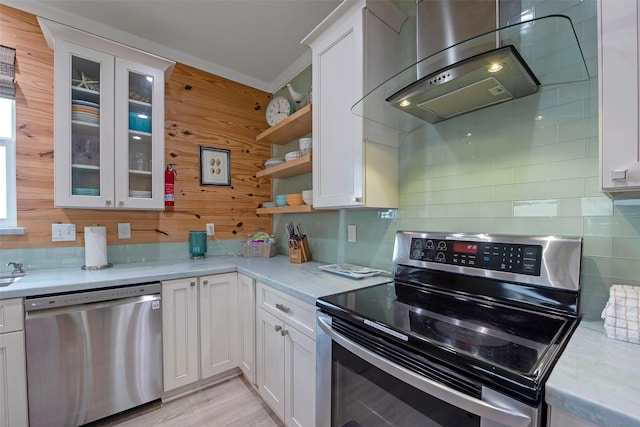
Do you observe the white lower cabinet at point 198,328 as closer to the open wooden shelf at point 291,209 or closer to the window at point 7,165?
the open wooden shelf at point 291,209

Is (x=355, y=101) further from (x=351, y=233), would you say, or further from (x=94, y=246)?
(x=94, y=246)

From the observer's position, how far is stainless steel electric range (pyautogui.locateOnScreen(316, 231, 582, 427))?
2.16ft

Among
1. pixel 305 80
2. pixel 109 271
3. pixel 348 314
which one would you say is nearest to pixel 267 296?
pixel 348 314

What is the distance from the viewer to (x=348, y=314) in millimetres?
1034

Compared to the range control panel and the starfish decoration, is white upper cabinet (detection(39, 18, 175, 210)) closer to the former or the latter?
the starfish decoration

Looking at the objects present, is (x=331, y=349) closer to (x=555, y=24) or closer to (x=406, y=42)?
(x=555, y=24)

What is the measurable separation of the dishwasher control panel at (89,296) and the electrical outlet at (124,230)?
0.67 m

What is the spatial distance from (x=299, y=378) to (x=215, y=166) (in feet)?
6.35

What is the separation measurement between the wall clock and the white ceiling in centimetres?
28

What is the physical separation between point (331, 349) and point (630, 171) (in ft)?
3.65

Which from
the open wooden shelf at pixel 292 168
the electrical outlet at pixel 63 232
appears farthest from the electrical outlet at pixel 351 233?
the electrical outlet at pixel 63 232

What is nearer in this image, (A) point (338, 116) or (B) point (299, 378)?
(B) point (299, 378)

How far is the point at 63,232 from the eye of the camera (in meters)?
1.89

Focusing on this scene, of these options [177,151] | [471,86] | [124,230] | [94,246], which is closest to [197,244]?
[124,230]
